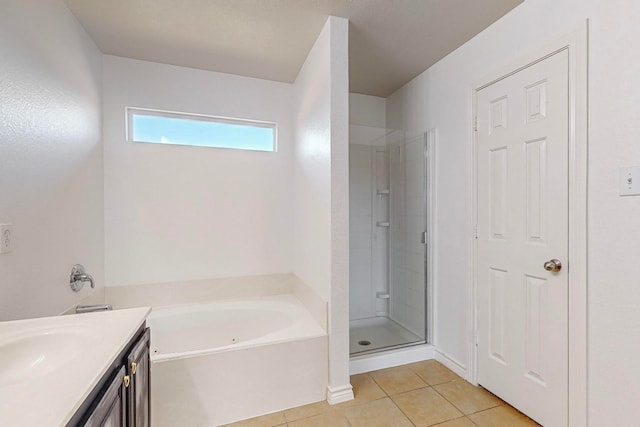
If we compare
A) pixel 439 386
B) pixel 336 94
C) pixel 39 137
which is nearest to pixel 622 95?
pixel 336 94

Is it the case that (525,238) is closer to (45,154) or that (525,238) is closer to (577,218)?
(577,218)

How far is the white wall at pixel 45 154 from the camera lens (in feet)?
4.20

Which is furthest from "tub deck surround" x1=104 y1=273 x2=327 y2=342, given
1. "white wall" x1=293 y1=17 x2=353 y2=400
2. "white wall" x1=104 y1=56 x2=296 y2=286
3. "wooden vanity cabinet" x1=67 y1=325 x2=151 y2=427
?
"wooden vanity cabinet" x1=67 y1=325 x2=151 y2=427

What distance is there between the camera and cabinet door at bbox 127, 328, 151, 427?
3.37 ft

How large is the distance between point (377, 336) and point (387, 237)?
3.09 feet

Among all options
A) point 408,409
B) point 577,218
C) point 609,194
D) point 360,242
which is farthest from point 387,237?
point 609,194

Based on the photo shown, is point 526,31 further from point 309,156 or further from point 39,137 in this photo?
point 39,137

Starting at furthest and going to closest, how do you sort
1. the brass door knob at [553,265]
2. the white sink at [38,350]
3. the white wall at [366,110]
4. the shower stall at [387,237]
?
the white wall at [366,110] → the shower stall at [387,237] → the brass door knob at [553,265] → the white sink at [38,350]

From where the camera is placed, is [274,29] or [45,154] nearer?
[45,154]

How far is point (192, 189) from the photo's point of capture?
2.54 meters

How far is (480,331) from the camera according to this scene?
2014 millimetres

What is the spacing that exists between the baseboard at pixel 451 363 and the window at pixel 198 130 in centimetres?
229

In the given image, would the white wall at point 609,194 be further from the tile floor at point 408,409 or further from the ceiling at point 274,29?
the tile floor at point 408,409

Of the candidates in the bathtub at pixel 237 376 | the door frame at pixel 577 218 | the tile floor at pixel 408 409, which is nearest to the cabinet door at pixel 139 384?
the bathtub at pixel 237 376
